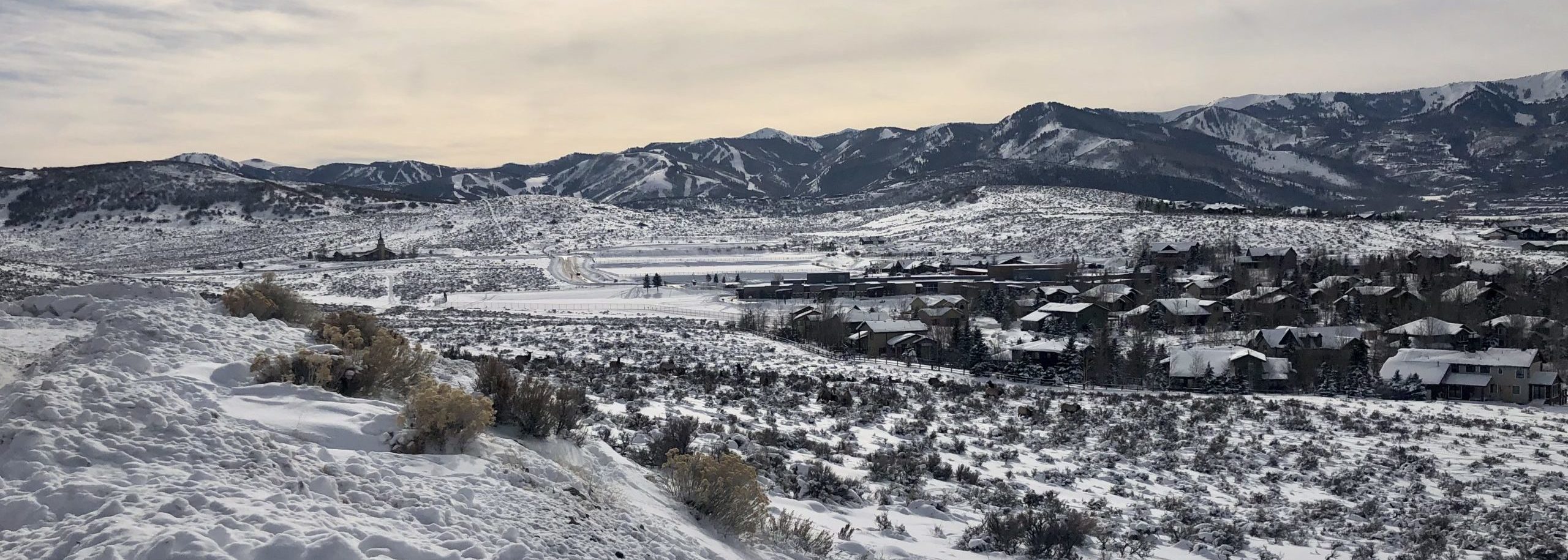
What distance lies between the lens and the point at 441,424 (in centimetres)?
823

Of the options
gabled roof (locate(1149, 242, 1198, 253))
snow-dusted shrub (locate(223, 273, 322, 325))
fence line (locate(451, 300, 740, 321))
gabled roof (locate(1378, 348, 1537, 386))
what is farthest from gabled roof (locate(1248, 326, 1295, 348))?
snow-dusted shrub (locate(223, 273, 322, 325))

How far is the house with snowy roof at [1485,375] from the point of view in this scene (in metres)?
35.7

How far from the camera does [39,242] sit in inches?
4476

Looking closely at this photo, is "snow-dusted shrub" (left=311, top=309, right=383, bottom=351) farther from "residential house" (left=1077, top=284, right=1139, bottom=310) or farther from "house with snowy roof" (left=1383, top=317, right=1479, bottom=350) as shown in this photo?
"residential house" (left=1077, top=284, right=1139, bottom=310)

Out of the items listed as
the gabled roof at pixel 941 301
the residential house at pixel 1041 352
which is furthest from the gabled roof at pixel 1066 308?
the residential house at pixel 1041 352

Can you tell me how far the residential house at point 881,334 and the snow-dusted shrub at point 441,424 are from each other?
38.0 meters

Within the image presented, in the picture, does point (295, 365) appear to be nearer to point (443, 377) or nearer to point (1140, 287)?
point (443, 377)

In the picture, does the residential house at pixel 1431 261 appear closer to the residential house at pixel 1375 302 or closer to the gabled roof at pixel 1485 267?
the gabled roof at pixel 1485 267

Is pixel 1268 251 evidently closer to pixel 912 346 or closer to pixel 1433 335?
pixel 1433 335

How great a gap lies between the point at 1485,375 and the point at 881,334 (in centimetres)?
2513

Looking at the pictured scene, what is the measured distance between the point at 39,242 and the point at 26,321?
12584 cm

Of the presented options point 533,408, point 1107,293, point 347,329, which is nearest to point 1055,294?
point 1107,293

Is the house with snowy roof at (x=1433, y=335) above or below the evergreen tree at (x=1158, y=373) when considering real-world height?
above

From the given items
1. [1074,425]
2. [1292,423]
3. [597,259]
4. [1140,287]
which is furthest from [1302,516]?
[597,259]
